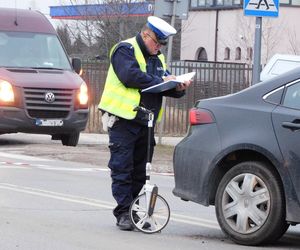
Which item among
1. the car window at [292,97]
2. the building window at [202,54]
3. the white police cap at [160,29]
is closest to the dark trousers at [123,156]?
the white police cap at [160,29]

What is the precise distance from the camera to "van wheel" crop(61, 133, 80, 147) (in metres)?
15.9

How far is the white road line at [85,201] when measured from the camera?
7.96 metres

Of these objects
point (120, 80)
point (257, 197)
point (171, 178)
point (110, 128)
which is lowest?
point (171, 178)

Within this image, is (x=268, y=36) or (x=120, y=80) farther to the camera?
(x=268, y=36)

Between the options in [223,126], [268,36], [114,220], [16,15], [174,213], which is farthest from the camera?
[268,36]

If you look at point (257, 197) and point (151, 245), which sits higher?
point (257, 197)

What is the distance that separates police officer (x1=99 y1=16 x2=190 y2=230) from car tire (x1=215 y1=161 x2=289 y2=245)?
0.89 metres

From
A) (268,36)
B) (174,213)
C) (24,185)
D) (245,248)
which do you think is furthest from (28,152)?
(268,36)

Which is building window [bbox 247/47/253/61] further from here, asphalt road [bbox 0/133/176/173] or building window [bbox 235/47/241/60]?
asphalt road [bbox 0/133/176/173]

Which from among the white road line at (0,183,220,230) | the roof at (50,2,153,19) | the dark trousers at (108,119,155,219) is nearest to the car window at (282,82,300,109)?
the dark trousers at (108,119,155,219)

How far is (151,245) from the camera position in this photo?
262 inches

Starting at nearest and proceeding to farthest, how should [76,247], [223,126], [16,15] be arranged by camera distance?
1. [76,247]
2. [223,126]
3. [16,15]

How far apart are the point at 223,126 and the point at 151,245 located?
124 cm

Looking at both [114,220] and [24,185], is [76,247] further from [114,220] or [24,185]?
[24,185]
